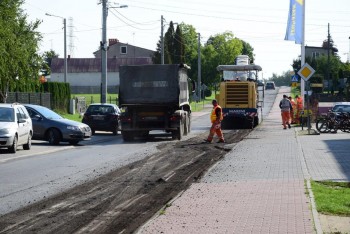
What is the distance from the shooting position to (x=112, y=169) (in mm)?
19906

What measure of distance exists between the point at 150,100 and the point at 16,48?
11617 millimetres

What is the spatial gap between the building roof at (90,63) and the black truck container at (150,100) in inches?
3838

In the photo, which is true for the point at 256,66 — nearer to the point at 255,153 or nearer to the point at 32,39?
the point at 32,39

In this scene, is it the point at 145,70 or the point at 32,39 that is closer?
the point at 145,70

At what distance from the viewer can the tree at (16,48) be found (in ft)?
124

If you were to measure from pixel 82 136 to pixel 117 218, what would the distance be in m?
18.6

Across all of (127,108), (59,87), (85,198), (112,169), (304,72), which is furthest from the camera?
(59,87)

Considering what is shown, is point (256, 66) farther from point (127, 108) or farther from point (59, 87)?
point (59, 87)

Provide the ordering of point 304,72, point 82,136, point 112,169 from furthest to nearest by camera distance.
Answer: point 304,72 < point 82,136 < point 112,169

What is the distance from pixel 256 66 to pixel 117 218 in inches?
1330

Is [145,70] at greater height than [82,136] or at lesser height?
greater

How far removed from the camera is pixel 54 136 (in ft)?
99.3

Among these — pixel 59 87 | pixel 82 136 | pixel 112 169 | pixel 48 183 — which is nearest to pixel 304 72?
pixel 82 136

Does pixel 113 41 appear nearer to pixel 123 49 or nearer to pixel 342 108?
pixel 123 49
